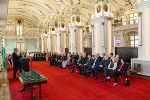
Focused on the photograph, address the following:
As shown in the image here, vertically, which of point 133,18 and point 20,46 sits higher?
point 133,18

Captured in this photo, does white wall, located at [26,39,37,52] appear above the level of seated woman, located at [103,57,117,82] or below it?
above

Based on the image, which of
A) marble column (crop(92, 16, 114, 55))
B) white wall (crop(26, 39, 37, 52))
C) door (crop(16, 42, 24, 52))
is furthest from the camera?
white wall (crop(26, 39, 37, 52))

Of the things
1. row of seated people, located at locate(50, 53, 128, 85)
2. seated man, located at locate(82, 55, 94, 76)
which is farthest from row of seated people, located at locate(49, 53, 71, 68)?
seated man, located at locate(82, 55, 94, 76)

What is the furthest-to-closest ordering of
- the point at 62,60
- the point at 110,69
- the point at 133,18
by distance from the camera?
the point at 133,18, the point at 62,60, the point at 110,69

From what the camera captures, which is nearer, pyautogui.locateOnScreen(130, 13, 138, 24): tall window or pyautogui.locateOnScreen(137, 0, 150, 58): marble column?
pyautogui.locateOnScreen(137, 0, 150, 58): marble column

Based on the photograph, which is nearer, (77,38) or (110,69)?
(110,69)

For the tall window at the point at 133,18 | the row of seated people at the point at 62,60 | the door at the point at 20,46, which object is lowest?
the row of seated people at the point at 62,60

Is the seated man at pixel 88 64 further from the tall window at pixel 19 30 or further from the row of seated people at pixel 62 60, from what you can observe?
the tall window at pixel 19 30

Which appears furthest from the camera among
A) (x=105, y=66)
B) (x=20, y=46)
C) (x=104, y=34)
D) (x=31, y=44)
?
(x=31, y=44)

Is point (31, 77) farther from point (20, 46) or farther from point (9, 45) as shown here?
point (20, 46)

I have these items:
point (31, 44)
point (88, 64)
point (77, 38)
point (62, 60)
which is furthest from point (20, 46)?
point (88, 64)

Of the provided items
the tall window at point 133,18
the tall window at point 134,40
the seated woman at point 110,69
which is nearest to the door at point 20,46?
the tall window at point 134,40

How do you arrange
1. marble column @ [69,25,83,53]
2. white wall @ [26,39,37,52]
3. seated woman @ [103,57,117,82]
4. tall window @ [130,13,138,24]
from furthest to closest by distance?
white wall @ [26,39,37,52]
tall window @ [130,13,138,24]
marble column @ [69,25,83,53]
seated woman @ [103,57,117,82]

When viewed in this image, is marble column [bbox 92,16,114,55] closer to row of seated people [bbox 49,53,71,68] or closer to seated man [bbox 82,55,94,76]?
seated man [bbox 82,55,94,76]
